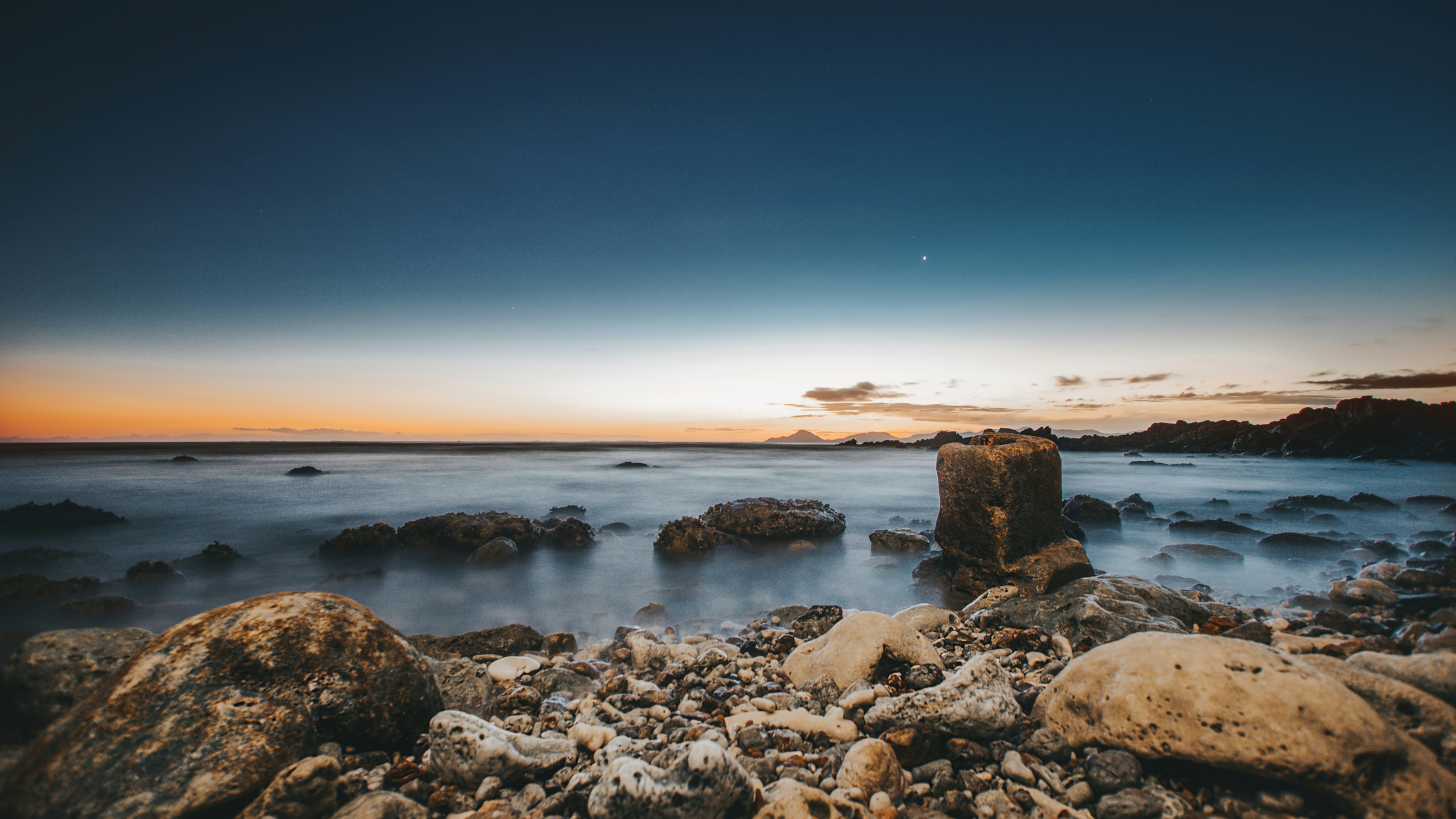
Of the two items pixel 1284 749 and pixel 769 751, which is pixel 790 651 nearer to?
pixel 769 751

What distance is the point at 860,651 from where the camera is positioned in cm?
388

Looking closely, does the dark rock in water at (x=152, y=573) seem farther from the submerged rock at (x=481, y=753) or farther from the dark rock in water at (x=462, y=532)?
the submerged rock at (x=481, y=753)

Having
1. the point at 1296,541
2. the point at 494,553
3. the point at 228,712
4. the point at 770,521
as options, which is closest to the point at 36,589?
the point at 494,553

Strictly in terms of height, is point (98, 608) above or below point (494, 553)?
above

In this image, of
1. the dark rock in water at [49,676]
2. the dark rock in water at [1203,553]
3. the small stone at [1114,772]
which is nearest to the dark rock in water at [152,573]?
the dark rock in water at [49,676]

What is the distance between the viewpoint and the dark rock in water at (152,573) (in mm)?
8125

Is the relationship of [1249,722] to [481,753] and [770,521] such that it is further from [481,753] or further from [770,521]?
[770,521]

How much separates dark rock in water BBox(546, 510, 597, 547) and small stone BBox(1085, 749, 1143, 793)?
9.81 m

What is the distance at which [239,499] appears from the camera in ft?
57.1

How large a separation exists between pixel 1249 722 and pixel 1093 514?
12384 mm

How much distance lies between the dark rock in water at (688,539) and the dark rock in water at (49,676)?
7825 millimetres

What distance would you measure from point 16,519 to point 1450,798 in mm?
21205

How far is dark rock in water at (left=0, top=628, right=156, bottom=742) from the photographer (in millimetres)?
2861

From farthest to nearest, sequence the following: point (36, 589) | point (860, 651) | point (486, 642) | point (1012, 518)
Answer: point (36, 589), point (1012, 518), point (486, 642), point (860, 651)
